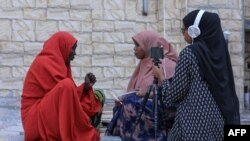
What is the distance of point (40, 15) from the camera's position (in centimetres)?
750

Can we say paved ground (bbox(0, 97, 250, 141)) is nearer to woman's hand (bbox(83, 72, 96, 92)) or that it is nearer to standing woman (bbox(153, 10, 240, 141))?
woman's hand (bbox(83, 72, 96, 92))

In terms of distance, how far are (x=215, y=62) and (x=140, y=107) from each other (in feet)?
2.84

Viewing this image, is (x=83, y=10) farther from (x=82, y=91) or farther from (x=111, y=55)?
(x=82, y=91)

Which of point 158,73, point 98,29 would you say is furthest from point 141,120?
point 98,29

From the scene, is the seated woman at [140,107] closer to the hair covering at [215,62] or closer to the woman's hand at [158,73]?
the woman's hand at [158,73]

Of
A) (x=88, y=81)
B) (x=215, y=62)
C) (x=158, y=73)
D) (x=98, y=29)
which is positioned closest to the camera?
(x=215, y=62)

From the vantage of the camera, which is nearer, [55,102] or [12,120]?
[55,102]

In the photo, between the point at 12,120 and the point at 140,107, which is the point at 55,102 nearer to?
the point at 140,107

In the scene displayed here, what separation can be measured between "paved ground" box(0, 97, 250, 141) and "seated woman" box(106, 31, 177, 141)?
0.51 meters

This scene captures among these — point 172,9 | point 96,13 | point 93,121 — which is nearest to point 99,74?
point 96,13

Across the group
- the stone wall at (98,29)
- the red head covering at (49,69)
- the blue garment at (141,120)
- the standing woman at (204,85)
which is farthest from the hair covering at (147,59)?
the stone wall at (98,29)

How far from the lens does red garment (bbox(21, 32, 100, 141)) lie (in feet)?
13.4

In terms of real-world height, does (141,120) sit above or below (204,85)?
below

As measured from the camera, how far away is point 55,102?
411cm
